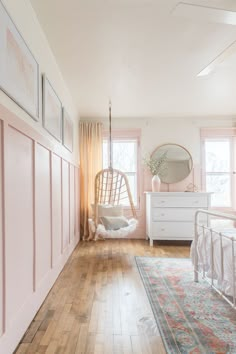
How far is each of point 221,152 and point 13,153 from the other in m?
4.58

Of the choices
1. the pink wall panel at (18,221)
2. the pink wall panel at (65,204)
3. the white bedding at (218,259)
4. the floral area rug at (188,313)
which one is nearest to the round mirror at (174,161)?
the pink wall panel at (65,204)

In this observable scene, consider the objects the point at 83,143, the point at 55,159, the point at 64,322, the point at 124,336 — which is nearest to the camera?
the point at 124,336

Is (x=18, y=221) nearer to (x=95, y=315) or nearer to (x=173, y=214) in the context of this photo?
(x=95, y=315)

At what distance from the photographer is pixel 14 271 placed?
155 cm

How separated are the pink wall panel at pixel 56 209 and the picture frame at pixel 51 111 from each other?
29 centimetres

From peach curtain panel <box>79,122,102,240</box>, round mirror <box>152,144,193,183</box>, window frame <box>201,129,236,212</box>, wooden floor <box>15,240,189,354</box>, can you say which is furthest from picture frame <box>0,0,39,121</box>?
window frame <box>201,129,236,212</box>

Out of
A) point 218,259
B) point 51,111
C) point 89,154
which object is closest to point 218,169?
point 89,154

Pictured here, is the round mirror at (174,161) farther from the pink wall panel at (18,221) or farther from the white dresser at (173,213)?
the pink wall panel at (18,221)

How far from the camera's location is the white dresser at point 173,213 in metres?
4.47

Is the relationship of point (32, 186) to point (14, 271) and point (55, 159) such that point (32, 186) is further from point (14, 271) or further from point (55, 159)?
point (55, 159)

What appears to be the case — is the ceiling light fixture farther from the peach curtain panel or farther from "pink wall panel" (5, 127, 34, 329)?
the peach curtain panel

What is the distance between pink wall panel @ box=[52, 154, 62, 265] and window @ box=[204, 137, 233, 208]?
3.34 m

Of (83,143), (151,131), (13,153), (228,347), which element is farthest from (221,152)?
(13,153)

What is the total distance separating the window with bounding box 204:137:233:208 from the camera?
16.8 ft
